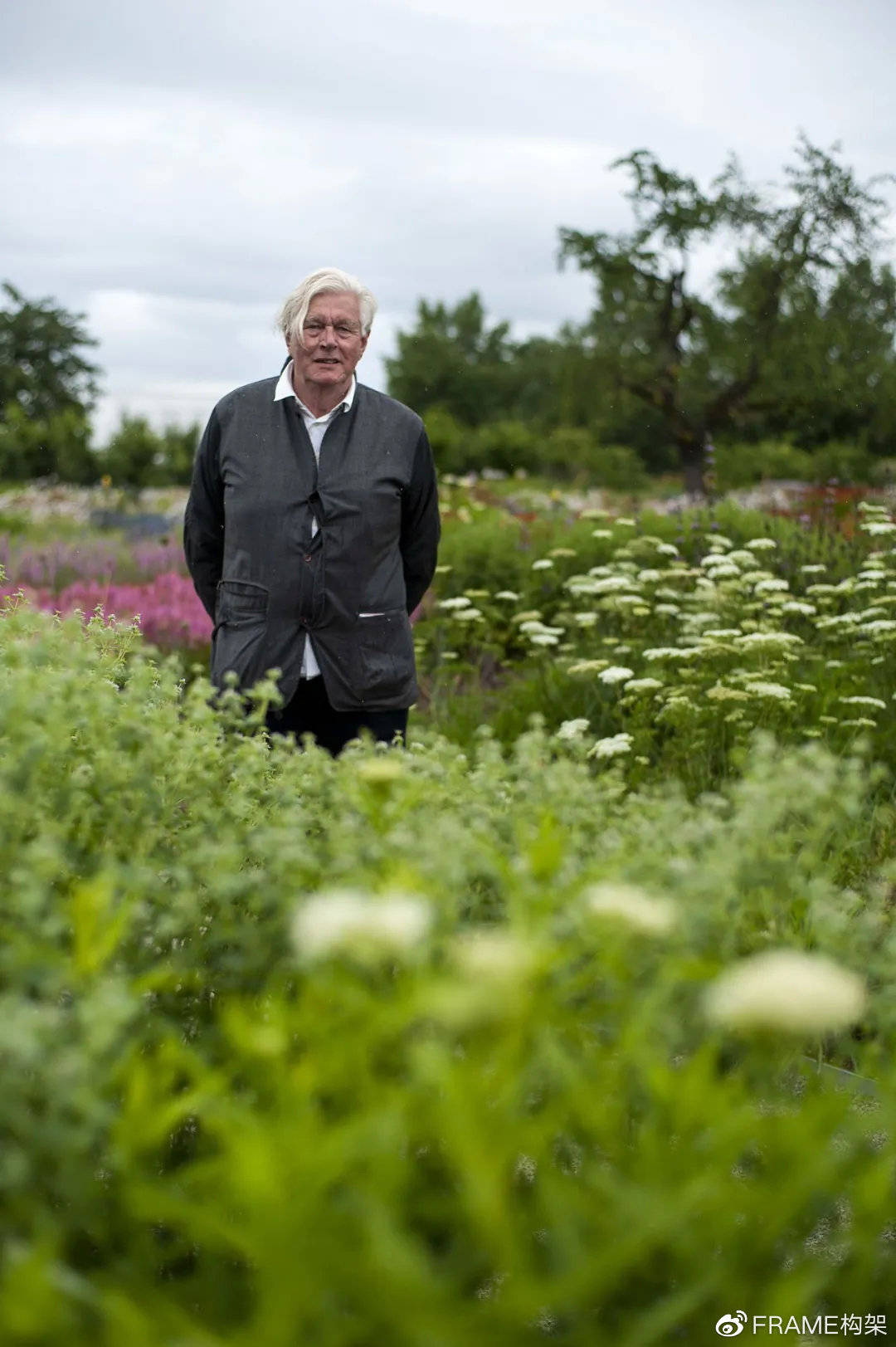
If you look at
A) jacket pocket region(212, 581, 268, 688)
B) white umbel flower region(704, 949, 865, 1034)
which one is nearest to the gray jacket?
jacket pocket region(212, 581, 268, 688)

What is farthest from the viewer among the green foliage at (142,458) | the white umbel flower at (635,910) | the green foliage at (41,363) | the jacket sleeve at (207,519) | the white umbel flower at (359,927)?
the green foliage at (41,363)

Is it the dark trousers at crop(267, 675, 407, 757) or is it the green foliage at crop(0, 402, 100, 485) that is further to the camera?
the green foliage at crop(0, 402, 100, 485)

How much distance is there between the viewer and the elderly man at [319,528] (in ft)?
13.5

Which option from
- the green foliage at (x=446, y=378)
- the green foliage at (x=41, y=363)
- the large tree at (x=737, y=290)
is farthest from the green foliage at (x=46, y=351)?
the large tree at (x=737, y=290)

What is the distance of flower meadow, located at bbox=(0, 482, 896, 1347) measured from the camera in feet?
4.47

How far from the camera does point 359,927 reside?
1484 millimetres

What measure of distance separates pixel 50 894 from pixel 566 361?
3601 cm

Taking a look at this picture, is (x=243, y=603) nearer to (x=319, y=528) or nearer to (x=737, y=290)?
(x=319, y=528)

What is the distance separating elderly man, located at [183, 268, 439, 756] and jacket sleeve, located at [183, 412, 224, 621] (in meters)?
0.09

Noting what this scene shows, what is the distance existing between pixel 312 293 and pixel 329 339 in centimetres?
17

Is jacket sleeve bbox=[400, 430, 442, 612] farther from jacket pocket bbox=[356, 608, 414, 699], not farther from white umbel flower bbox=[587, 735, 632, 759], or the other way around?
white umbel flower bbox=[587, 735, 632, 759]

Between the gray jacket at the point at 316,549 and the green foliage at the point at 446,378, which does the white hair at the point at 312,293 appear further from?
the green foliage at the point at 446,378

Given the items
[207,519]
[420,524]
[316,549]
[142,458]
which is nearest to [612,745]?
[420,524]

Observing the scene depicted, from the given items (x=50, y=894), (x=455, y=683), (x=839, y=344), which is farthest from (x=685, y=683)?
(x=839, y=344)
